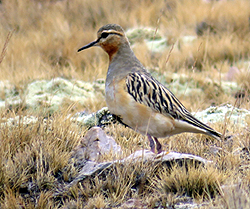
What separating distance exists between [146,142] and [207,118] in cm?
134

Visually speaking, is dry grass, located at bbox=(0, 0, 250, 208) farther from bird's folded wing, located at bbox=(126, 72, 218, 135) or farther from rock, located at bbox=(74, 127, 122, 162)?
bird's folded wing, located at bbox=(126, 72, 218, 135)

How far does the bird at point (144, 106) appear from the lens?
3.79 meters

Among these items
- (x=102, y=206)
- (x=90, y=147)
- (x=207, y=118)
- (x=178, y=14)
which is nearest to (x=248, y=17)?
(x=178, y=14)

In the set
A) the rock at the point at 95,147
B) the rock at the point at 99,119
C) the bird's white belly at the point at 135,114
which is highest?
the bird's white belly at the point at 135,114

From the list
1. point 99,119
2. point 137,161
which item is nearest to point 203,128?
point 137,161

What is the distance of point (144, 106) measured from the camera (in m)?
3.82

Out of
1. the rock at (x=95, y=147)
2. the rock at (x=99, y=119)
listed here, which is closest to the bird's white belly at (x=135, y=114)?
the rock at (x=95, y=147)

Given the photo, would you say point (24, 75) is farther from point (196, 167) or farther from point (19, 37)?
point (196, 167)

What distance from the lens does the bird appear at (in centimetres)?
379

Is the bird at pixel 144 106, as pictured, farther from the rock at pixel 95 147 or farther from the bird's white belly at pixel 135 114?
the rock at pixel 95 147

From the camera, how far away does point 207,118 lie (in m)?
5.41

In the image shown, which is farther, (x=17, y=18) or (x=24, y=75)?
(x=17, y=18)

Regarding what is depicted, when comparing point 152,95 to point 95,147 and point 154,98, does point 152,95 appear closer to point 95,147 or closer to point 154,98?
point 154,98

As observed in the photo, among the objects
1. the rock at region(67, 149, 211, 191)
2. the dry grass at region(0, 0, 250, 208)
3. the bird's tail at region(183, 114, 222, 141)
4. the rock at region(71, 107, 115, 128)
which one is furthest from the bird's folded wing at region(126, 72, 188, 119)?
the rock at region(71, 107, 115, 128)
